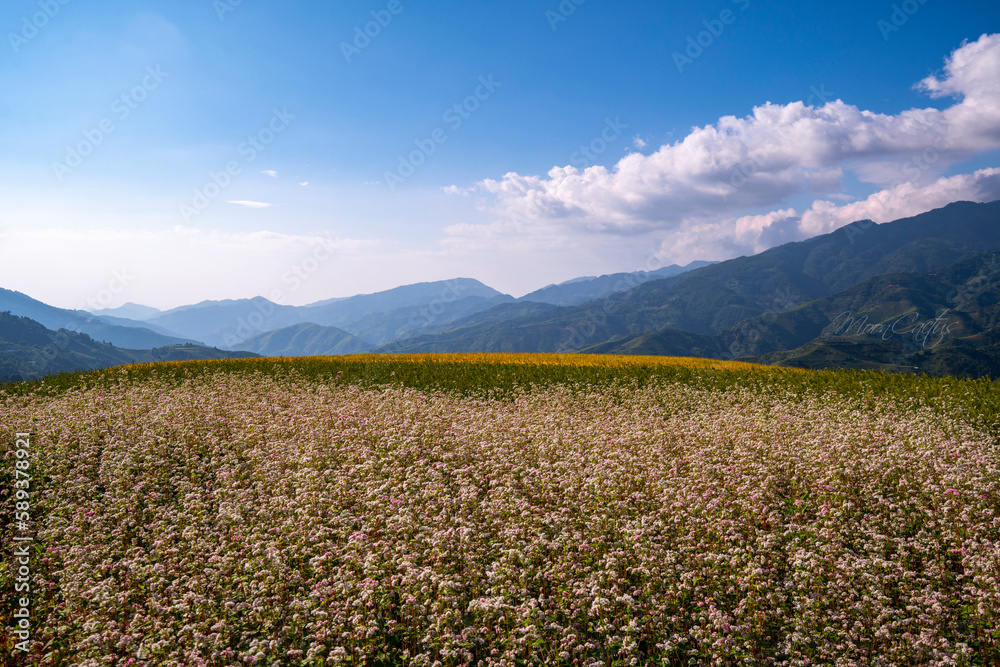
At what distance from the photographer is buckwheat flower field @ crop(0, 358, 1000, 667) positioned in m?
5.89

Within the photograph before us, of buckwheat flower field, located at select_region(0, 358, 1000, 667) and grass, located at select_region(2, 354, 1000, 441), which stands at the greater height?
grass, located at select_region(2, 354, 1000, 441)

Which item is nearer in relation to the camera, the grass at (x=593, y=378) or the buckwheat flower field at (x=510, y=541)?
the buckwheat flower field at (x=510, y=541)

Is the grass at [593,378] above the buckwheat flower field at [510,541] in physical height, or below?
above

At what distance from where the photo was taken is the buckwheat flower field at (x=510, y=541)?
5895mm

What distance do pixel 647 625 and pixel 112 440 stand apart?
1336 centimetres

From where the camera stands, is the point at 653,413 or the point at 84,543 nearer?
the point at 84,543

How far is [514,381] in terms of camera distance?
21594mm

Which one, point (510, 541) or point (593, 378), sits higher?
point (593, 378)

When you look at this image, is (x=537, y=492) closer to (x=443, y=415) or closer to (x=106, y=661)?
(x=443, y=415)

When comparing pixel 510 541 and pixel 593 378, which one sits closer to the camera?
pixel 510 541

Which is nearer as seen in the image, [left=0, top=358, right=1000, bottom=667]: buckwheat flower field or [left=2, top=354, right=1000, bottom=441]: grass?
[left=0, top=358, right=1000, bottom=667]: buckwheat flower field

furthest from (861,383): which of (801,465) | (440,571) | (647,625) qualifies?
(440,571)

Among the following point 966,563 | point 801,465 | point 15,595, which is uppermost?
point 801,465

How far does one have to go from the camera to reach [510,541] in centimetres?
680
